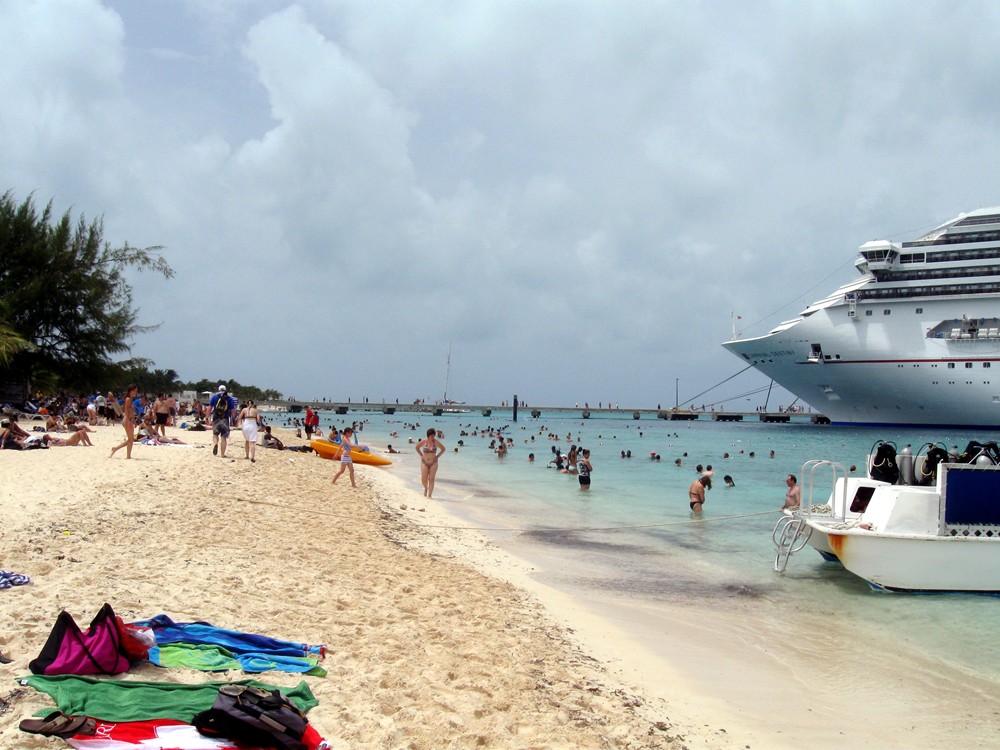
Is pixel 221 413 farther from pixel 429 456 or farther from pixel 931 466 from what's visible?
pixel 931 466

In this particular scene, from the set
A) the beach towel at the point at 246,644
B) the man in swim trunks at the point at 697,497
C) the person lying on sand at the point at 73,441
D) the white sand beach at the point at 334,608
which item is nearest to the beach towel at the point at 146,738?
the white sand beach at the point at 334,608

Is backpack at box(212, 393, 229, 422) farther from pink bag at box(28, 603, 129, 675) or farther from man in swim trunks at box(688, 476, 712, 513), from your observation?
pink bag at box(28, 603, 129, 675)

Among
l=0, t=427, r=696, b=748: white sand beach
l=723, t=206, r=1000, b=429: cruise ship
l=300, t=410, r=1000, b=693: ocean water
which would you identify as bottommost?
l=300, t=410, r=1000, b=693: ocean water

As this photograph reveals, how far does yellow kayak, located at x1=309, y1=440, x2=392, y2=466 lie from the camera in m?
23.4

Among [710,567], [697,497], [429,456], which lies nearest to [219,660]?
[710,567]

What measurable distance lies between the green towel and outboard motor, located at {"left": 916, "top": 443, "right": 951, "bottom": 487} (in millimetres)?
8976

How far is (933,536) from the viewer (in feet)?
29.2

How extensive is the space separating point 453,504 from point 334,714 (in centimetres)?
1281

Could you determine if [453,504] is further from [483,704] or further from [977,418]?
[977,418]

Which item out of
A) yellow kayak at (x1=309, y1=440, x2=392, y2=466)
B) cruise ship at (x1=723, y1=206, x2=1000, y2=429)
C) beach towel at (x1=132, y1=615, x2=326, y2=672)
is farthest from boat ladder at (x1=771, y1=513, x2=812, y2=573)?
cruise ship at (x1=723, y1=206, x2=1000, y2=429)

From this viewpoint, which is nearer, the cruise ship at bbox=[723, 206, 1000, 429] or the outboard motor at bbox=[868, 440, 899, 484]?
the outboard motor at bbox=[868, 440, 899, 484]

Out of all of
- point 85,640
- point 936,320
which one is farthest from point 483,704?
point 936,320

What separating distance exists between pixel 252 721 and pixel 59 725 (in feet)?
2.84

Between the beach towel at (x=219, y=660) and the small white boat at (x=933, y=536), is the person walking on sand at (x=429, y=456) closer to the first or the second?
the small white boat at (x=933, y=536)
